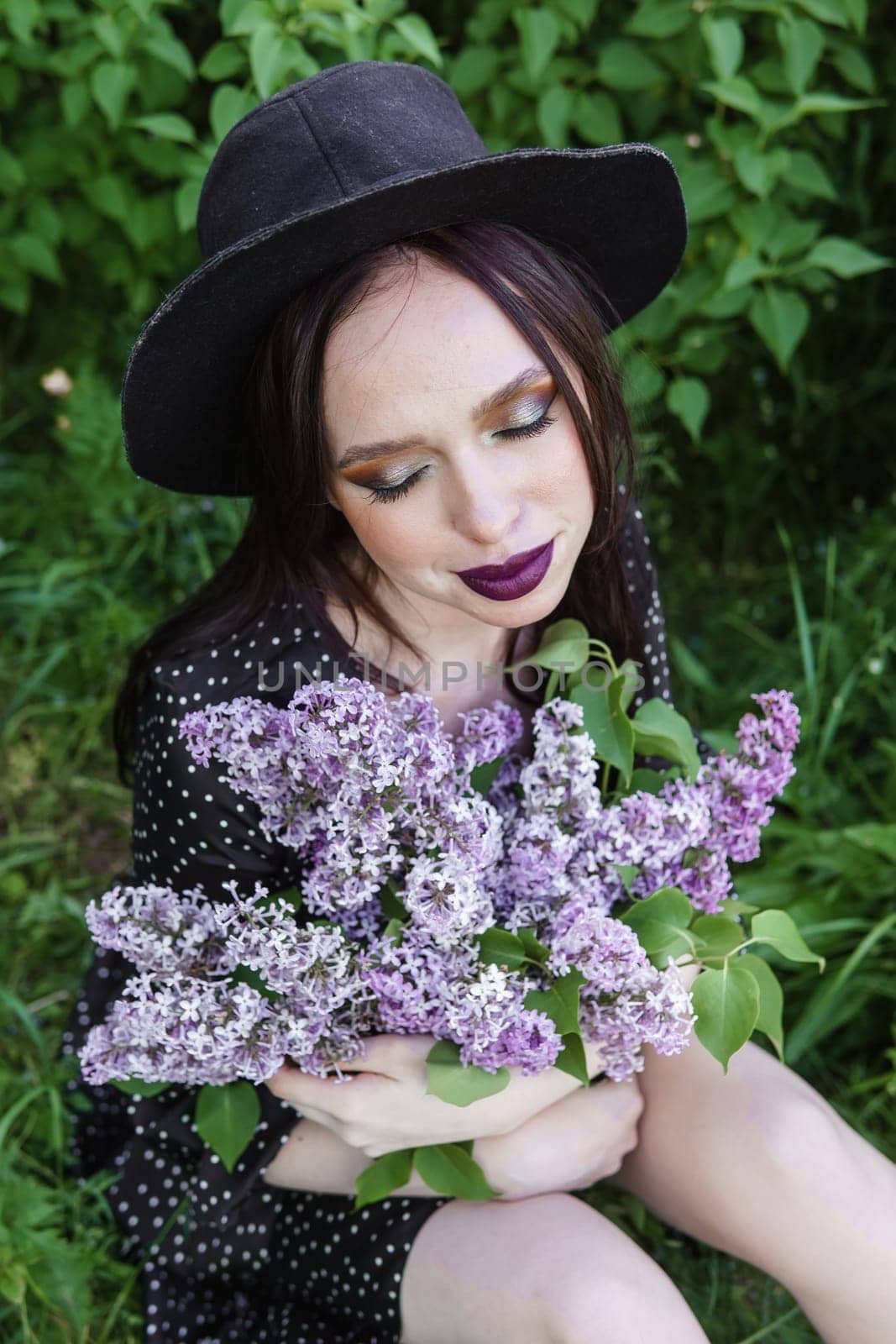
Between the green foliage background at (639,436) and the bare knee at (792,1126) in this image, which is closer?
the bare knee at (792,1126)

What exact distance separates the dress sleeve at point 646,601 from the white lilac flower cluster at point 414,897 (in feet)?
1.57

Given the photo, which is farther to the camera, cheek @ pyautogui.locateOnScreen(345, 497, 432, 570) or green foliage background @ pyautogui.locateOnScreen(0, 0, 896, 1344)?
green foliage background @ pyautogui.locateOnScreen(0, 0, 896, 1344)

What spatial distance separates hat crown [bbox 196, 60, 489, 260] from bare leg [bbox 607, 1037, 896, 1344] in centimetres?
123

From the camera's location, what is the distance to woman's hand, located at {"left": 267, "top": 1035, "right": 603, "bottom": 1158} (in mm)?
1554

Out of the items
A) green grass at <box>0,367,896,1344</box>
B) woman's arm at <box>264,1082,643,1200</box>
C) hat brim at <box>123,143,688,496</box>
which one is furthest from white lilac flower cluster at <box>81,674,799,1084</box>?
green grass at <box>0,367,896,1344</box>

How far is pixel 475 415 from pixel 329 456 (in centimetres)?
20

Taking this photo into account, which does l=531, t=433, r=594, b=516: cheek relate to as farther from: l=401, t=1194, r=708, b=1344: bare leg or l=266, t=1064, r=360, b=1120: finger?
l=401, t=1194, r=708, b=1344: bare leg

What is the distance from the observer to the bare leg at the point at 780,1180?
1.58m

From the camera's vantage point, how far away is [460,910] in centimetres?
122

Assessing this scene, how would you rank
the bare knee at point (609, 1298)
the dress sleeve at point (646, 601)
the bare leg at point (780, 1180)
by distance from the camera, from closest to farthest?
the bare knee at point (609, 1298)
the bare leg at point (780, 1180)
the dress sleeve at point (646, 601)

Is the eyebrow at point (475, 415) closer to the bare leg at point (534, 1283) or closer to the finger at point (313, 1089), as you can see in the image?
the finger at point (313, 1089)

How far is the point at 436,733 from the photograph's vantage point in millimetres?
1281

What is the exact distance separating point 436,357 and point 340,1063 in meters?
0.85

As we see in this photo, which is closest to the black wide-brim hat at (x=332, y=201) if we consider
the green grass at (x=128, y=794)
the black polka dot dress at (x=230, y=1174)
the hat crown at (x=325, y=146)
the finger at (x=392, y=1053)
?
the hat crown at (x=325, y=146)
